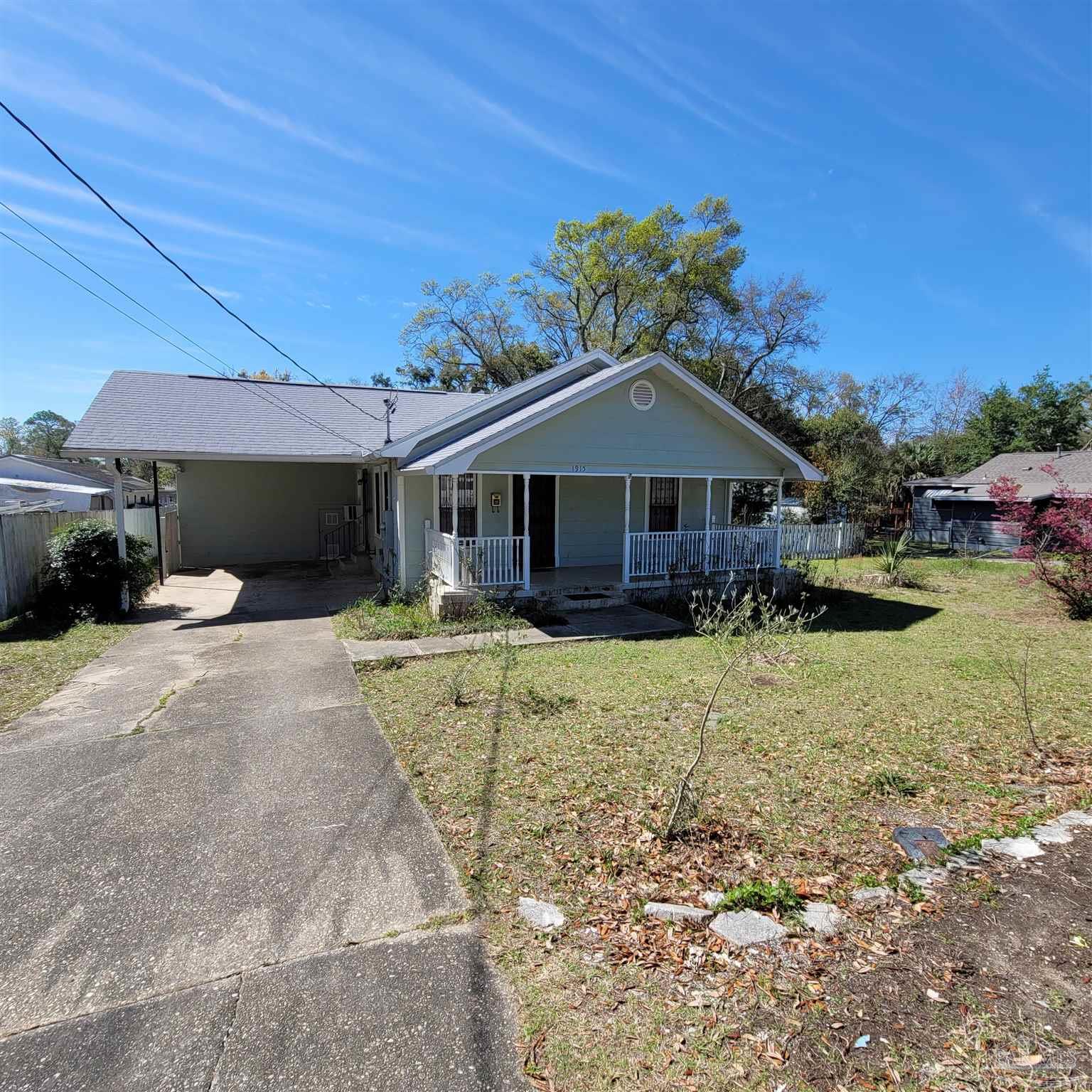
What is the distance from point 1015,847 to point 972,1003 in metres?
1.68

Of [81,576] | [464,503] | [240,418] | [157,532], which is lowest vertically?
[81,576]

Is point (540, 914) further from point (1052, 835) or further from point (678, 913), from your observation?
point (1052, 835)

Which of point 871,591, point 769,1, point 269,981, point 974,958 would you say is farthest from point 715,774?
point 871,591

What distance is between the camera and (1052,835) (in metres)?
4.15

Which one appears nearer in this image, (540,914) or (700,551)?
(540,914)

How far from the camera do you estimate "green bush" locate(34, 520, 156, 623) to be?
11.1 meters

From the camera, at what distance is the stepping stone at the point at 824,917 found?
3266 millimetres

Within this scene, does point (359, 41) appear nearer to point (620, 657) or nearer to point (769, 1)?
point (769, 1)

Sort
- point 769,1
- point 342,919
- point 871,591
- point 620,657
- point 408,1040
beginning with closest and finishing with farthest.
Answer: point 408,1040 → point 342,919 → point 620,657 → point 769,1 → point 871,591

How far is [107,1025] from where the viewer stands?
2652mm

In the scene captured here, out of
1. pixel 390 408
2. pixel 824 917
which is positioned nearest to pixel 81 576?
pixel 390 408

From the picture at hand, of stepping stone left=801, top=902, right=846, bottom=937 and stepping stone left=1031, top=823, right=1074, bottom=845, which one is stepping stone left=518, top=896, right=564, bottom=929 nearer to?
stepping stone left=801, top=902, right=846, bottom=937

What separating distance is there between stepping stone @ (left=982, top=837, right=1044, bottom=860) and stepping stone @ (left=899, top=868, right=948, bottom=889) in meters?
0.46

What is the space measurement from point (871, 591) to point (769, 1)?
11714 millimetres
